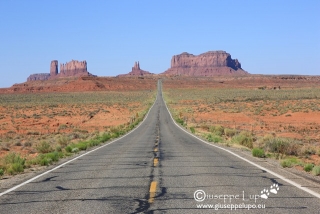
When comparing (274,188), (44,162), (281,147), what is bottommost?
(281,147)

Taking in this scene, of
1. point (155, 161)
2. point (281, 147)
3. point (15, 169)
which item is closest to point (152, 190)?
point (155, 161)

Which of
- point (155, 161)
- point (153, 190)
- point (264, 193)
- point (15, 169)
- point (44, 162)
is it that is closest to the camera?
point (264, 193)

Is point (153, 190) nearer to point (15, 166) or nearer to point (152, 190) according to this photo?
point (152, 190)

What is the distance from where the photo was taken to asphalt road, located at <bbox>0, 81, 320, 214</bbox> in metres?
6.70

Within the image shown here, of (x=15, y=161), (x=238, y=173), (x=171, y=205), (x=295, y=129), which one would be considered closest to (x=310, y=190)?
(x=238, y=173)

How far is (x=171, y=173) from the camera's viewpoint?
32.9 feet

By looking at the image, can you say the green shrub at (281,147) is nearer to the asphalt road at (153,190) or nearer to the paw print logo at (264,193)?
the asphalt road at (153,190)

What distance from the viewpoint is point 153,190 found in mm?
7941

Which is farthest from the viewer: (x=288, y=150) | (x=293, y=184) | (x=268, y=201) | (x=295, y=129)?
(x=295, y=129)

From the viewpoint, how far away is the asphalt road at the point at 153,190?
6.70 m

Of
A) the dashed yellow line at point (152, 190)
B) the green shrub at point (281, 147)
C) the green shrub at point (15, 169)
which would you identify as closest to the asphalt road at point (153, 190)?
the dashed yellow line at point (152, 190)

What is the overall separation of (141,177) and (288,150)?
32.6ft

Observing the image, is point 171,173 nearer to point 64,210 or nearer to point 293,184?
point 293,184

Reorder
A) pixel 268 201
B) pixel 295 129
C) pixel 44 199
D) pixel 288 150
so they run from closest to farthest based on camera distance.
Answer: pixel 268 201
pixel 44 199
pixel 288 150
pixel 295 129
